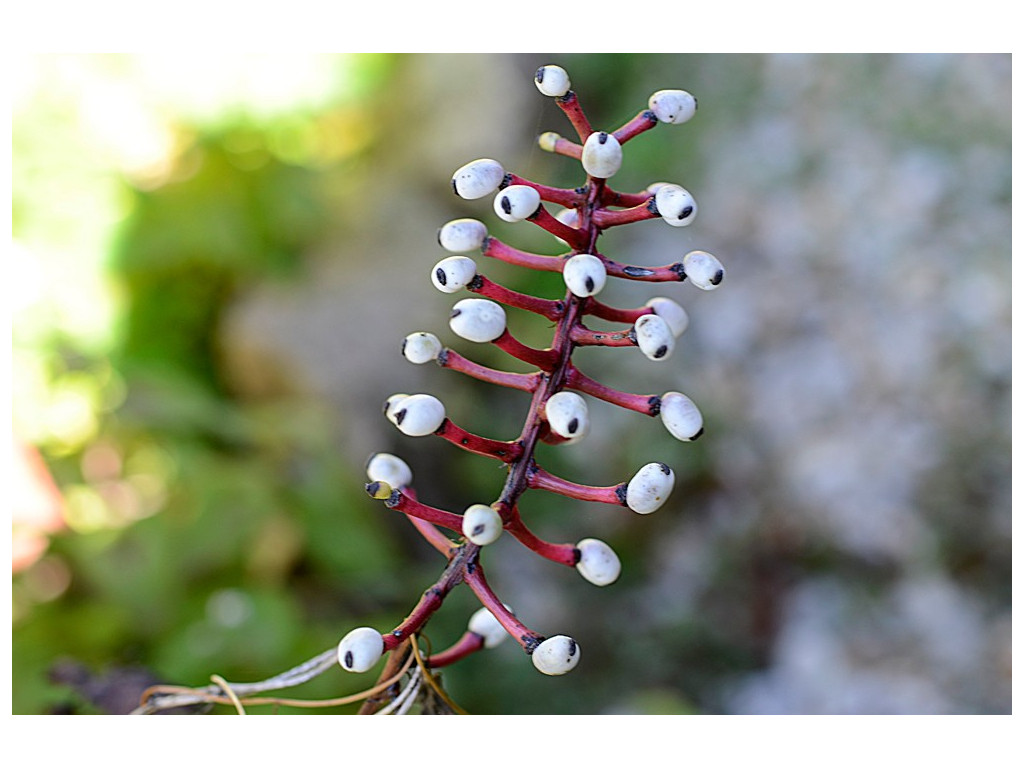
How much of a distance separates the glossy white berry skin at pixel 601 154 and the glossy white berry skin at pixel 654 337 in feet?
0.23

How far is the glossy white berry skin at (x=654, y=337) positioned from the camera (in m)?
0.42

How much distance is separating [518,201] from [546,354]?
7cm

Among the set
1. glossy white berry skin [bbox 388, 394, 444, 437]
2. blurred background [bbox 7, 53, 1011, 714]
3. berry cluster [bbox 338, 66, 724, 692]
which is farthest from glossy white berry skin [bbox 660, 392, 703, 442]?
blurred background [bbox 7, 53, 1011, 714]

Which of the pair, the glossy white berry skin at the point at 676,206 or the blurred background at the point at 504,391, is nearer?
the glossy white berry skin at the point at 676,206

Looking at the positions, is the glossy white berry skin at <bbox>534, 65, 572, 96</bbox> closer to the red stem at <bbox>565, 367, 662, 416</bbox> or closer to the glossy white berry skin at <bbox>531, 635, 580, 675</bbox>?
the red stem at <bbox>565, 367, 662, 416</bbox>

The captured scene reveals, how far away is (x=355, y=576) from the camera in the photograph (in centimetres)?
142

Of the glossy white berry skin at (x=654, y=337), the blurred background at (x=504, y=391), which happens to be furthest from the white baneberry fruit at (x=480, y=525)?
the blurred background at (x=504, y=391)

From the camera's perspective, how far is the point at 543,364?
1.48 ft

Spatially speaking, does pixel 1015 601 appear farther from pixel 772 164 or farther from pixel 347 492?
pixel 772 164

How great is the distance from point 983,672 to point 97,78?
1875 mm

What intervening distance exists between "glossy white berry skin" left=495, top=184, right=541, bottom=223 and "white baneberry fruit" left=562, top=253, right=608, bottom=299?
1.2 inches

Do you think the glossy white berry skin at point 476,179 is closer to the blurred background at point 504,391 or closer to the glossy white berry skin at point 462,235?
the glossy white berry skin at point 462,235

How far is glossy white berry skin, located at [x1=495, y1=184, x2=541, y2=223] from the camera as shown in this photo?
0.43 m

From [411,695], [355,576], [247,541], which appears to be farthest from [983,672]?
[411,695]
